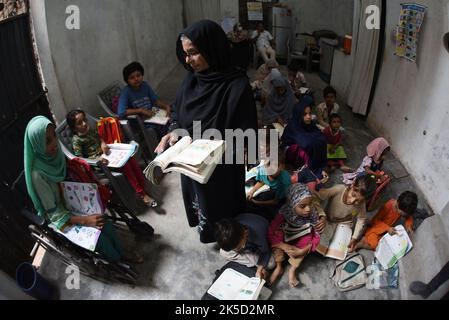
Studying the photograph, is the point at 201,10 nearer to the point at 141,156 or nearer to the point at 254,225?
the point at 141,156

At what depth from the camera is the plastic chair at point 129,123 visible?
127 inches

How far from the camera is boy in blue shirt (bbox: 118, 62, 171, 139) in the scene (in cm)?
333

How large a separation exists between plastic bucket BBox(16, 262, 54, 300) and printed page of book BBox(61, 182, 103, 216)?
573 mm

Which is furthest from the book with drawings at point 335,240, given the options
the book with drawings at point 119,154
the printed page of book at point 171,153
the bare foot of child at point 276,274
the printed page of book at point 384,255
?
the book with drawings at point 119,154

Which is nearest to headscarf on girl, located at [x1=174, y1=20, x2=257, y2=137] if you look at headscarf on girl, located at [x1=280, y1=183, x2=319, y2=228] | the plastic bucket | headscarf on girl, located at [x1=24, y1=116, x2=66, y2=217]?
headscarf on girl, located at [x1=280, y1=183, x2=319, y2=228]

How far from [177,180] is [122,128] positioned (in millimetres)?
858

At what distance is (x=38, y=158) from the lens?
1882 millimetres

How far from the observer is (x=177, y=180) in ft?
11.4

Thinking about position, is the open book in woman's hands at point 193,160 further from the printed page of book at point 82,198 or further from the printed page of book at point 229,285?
the printed page of book at point 229,285

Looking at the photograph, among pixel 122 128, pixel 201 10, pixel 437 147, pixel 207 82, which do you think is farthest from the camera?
pixel 201 10

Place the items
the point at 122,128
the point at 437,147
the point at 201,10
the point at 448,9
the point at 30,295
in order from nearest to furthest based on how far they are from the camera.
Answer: the point at 30,295 → the point at 448,9 → the point at 437,147 → the point at 122,128 → the point at 201,10

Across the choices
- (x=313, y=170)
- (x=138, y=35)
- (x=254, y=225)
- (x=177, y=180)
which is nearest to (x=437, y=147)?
(x=313, y=170)

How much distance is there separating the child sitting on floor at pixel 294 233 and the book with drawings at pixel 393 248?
0.53 m

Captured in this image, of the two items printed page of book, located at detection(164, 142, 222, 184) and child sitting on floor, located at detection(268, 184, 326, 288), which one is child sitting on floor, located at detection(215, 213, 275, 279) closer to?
Result: child sitting on floor, located at detection(268, 184, 326, 288)
